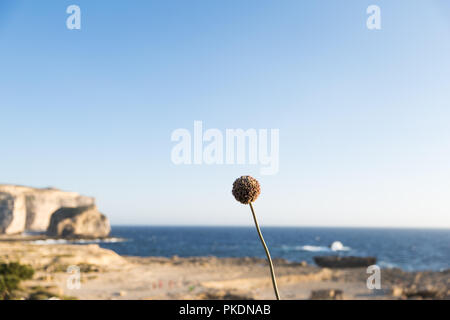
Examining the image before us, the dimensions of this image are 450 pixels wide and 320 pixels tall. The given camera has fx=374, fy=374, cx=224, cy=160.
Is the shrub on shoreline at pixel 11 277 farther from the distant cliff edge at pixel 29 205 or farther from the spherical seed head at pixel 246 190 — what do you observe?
the distant cliff edge at pixel 29 205

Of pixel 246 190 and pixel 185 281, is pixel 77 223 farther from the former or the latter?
pixel 246 190

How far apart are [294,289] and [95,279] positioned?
15.4m

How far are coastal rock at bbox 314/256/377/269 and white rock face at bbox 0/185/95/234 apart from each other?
11983 centimetres

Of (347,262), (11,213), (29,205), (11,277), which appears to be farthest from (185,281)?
(29,205)

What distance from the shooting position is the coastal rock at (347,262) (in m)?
46.7

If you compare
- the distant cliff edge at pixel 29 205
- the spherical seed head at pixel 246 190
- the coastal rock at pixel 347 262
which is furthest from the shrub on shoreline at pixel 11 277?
the distant cliff edge at pixel 29 205

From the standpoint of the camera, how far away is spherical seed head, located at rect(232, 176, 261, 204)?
239 centimetres

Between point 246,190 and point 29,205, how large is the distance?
179 metres

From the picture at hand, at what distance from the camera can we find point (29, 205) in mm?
159750

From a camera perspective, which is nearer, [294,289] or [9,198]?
[294,289]

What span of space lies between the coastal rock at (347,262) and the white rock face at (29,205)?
393 ft
